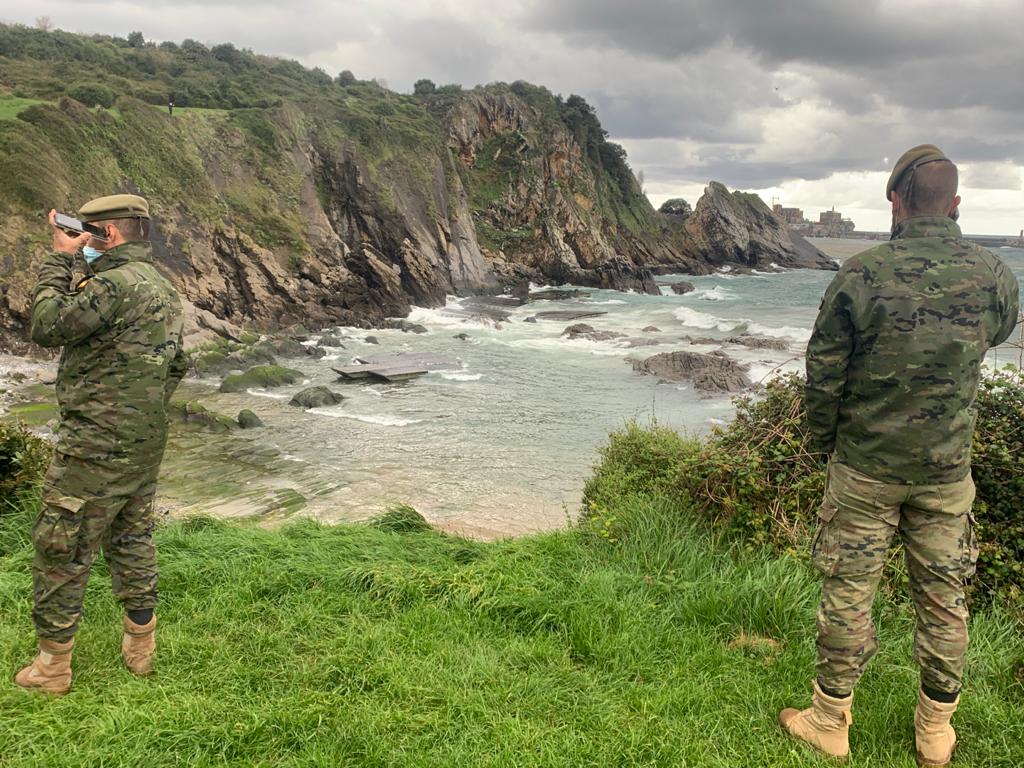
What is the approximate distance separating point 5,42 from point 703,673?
5330cm

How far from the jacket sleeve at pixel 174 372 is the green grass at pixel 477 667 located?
4.52 feet

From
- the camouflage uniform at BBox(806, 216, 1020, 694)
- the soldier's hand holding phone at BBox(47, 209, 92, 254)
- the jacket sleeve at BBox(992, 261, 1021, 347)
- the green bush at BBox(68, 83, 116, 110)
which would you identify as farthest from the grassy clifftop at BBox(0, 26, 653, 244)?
the jacket sleeve at BBox(992, 261, 1021, 347)

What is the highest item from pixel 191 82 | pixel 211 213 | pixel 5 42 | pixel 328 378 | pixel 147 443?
pixel 5 42

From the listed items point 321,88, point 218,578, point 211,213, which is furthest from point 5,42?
point 218,578

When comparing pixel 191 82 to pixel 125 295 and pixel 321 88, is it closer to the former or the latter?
pixel 321 88

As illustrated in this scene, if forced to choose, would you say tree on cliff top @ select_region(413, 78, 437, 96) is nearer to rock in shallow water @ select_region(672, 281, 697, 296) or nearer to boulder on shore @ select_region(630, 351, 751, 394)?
rock in shallow water @ select_region(672, 281, 697, 296)

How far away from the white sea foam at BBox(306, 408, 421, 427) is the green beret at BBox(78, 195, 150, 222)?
11159mm

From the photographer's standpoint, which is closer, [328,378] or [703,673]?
[703,673]

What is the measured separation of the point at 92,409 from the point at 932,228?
4055 millimetres

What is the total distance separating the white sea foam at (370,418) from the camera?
14507 mm

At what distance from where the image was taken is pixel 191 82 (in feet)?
127

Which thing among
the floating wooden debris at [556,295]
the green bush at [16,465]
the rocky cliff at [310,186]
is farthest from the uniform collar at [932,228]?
the floating wooden debris at [556,295]

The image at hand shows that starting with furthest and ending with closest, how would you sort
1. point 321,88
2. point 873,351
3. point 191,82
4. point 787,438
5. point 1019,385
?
point 321,88
point 191,82
point 787,438
point 1019,385
point 873,351


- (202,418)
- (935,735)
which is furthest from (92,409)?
(202,418)
